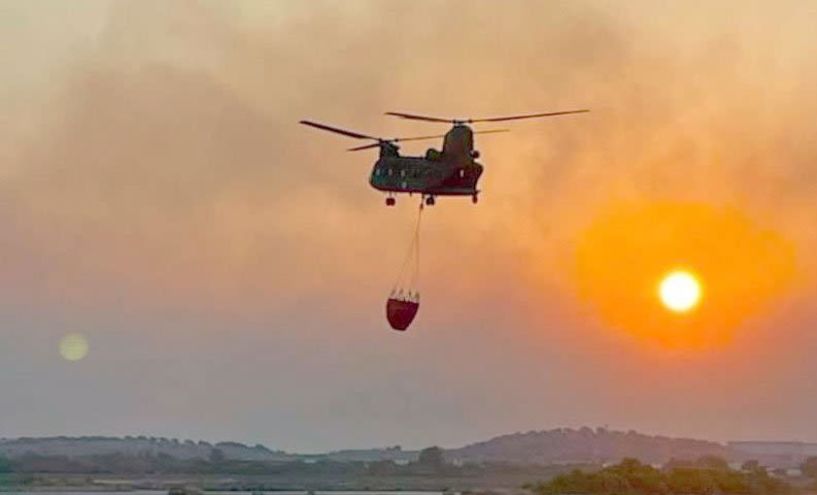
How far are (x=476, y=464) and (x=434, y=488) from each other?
2785cm

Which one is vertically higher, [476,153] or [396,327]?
[476,153]

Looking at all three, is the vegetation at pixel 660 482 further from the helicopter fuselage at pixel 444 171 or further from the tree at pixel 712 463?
the helicopter fuselage at pixel 444 171

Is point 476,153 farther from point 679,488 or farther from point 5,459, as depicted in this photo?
point 5,459

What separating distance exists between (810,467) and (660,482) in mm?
36432

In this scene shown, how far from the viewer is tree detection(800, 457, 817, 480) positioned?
432ft

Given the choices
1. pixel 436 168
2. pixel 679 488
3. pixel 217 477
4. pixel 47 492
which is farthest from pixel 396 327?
pixel 217 477

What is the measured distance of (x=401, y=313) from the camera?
45625 millimetres

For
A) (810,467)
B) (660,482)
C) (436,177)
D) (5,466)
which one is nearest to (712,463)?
(810,467)

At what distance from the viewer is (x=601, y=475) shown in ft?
369

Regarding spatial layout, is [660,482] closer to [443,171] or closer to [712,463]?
[712,463]

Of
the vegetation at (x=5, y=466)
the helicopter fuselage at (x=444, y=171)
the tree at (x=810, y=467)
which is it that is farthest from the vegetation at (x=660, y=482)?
the helicopter fuselage at (x=444, y=171)

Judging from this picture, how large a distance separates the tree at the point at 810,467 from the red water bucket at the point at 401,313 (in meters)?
91.7

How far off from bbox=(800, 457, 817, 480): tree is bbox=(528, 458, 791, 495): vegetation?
16203 millimetres

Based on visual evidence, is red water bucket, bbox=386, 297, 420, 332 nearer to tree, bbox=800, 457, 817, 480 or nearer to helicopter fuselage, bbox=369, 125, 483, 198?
helicopter fuselage, bbox=369, 125, 483, 198
